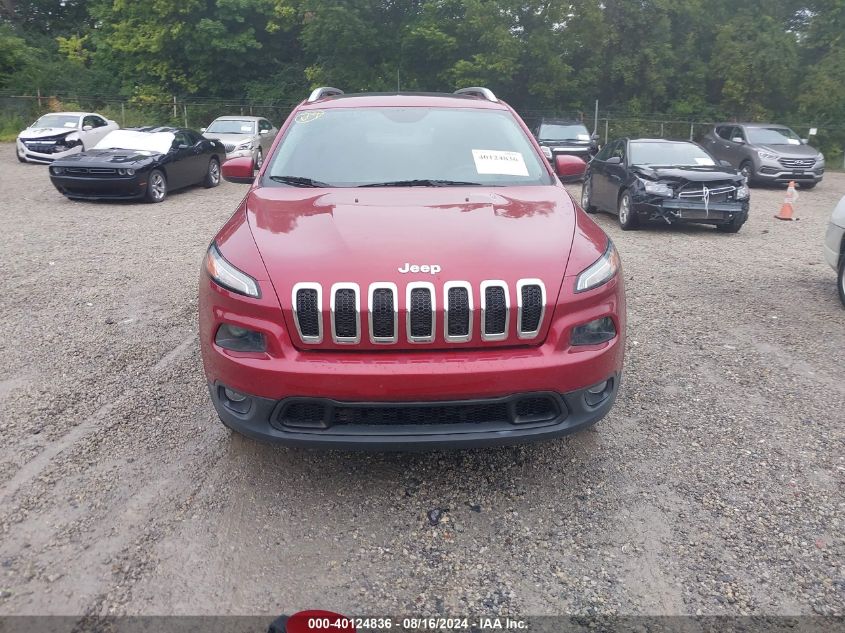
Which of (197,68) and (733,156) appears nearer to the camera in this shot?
(733,156)

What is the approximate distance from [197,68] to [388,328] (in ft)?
119

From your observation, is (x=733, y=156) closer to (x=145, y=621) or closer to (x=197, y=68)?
(x=145, y=621)

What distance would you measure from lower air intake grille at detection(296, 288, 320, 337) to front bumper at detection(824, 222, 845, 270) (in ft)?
18.5

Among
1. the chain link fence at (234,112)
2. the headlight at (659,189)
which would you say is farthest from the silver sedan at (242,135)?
the headlight at (659,189)

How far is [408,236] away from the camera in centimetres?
314

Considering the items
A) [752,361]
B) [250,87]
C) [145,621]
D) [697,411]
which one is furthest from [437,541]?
[250,87]

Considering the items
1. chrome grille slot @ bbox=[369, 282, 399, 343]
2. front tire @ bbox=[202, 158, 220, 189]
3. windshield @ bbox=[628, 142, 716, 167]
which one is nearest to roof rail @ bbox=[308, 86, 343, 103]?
chrome grille slot @ bbox=[369, 282, 399, 343]

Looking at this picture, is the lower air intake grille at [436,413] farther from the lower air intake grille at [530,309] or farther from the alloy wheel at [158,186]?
the alloy wheel at [158,186]

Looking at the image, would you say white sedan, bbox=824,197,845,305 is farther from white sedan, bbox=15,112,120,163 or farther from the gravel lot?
white sedan, bbox=15,112,120,163

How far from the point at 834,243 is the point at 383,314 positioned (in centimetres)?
557

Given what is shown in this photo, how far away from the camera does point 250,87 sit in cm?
3516

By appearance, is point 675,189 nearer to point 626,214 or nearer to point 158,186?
point 626,214

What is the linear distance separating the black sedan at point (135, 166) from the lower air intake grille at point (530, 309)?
38.3ft

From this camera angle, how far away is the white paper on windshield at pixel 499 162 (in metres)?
4.15
